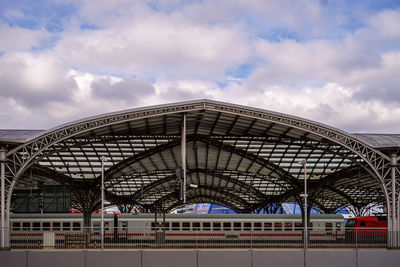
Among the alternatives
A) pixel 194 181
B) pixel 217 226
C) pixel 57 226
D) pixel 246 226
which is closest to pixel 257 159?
pixel 246 226

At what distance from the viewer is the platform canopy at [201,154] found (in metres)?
37.8

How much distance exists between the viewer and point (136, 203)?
89.5m

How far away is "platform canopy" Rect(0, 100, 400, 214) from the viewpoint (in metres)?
37.8

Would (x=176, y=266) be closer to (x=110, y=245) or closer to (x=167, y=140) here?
(x=110, y=245)

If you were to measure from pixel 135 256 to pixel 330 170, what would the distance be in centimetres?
4847

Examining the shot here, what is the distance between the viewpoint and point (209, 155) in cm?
6588

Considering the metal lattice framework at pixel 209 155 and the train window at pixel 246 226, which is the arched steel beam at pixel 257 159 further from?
the train window at pixel 246 226

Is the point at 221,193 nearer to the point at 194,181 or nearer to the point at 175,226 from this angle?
the point at 194,181

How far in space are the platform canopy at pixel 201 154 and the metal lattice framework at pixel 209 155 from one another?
10cm

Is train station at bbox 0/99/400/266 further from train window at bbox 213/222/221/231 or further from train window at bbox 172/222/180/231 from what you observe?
train window at bbox 172/222/180/231

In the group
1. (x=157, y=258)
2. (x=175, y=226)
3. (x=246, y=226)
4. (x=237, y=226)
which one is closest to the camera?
(x=157, y=258)

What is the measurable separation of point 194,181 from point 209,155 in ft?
90.6

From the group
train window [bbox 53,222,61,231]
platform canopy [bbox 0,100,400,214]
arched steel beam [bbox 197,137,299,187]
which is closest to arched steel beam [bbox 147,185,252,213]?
platform canopy [bbox 0,100,400,214]

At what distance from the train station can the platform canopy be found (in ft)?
0.47
